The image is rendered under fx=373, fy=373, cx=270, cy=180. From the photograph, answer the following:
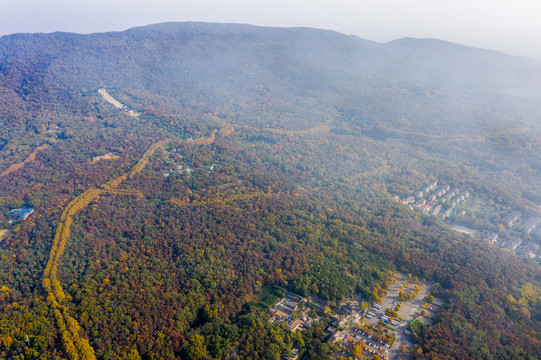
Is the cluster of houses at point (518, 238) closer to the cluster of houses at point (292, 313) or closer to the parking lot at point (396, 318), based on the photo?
the parking lot at point (396, 318)

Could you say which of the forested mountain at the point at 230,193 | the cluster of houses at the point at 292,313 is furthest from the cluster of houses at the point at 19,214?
the cluster of houses at the point at 292,313

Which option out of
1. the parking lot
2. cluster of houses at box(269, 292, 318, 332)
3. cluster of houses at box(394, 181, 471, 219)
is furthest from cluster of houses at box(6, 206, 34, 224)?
cluster of houses at box(394, 181, 471, 219)

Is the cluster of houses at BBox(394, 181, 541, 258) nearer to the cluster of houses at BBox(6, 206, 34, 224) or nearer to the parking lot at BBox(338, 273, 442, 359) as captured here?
the parking lot at BBox(338, 273, 442, 359)

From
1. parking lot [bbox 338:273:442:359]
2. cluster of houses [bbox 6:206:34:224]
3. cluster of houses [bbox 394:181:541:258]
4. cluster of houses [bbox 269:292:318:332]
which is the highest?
cluster of houses [bbox 6:206:34:224]

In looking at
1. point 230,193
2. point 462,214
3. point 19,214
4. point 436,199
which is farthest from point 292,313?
point 436,199

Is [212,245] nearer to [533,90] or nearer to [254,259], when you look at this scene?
[254,259]
